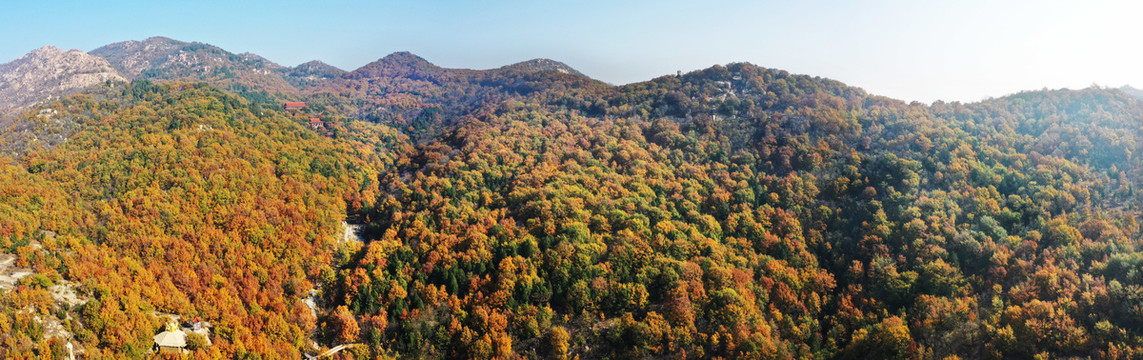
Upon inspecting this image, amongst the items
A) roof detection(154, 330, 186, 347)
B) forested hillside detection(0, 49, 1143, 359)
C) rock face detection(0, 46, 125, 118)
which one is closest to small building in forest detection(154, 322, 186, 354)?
roof detection(154, 330, 186, 347)

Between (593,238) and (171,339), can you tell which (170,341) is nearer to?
(171,339)

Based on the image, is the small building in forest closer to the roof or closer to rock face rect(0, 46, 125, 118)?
the roof

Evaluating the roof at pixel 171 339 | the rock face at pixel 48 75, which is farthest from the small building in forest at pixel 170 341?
the rock face at pixel 48 75

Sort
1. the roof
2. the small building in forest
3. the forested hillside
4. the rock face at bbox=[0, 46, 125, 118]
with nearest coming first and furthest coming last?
1. the small building in forest
2. the roof
3. the forested hillside
4. the rock face at bbox=[0, 46, 125, 118]

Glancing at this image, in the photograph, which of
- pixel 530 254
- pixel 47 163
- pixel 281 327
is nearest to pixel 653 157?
pixel 530 254

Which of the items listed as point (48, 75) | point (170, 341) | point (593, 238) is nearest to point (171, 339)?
point (170, 341)

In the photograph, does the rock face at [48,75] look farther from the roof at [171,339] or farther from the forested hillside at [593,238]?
the roof at [171,339]
